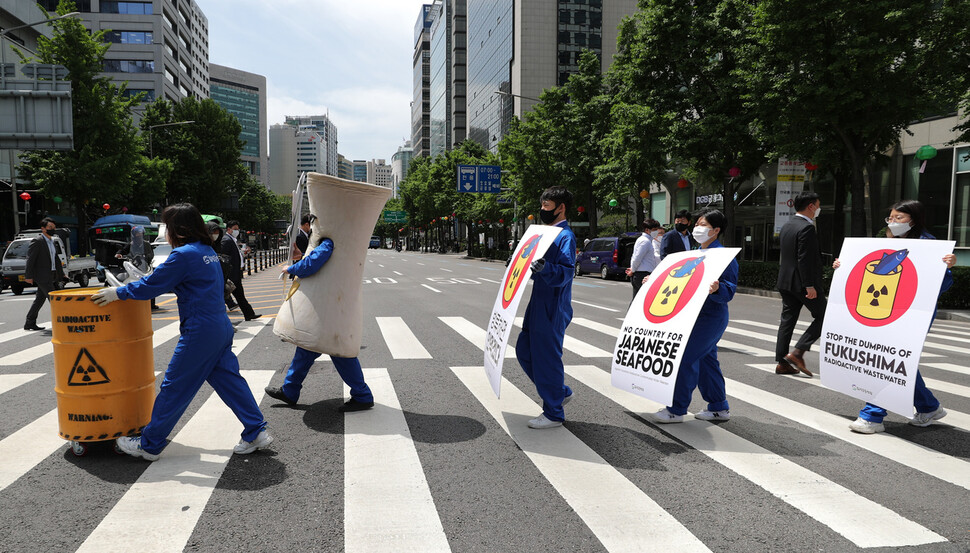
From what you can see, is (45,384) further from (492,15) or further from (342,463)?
(492,15)

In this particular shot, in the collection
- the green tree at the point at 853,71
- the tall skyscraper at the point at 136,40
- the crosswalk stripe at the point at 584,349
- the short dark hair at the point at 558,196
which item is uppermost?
the tall skyscraper at the point at 136,40

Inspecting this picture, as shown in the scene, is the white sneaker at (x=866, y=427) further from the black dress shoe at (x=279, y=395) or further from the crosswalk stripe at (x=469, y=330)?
the black dress shoe at (x=279, y=395)

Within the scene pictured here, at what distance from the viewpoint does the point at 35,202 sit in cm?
3638

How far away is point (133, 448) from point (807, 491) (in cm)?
418

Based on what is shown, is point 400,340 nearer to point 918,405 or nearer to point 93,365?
point 93,365

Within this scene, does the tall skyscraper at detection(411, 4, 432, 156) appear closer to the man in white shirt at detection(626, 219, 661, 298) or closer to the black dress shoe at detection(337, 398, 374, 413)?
the man in white shirt at detection(626, 219, 661, 298)

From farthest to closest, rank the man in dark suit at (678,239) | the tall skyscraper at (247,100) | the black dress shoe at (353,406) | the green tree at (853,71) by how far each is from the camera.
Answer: the tall skyscraper at (247,100) → the green tree at (853,71) → the man in dark suit at (678,239) → the black dress shoe at (353,406)

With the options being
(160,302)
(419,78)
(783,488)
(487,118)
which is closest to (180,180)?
(160,302)

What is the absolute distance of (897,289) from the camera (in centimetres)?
450

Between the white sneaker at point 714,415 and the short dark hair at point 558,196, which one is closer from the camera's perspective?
the short dark hair at point 558,196

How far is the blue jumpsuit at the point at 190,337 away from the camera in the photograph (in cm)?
369

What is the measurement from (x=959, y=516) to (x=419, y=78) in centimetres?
14147

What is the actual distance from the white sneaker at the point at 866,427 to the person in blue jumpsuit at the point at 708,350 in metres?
0.90

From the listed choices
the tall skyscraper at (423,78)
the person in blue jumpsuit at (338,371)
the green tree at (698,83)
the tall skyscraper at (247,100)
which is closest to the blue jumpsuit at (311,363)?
the person in blue jumpsuit at (338,371)
